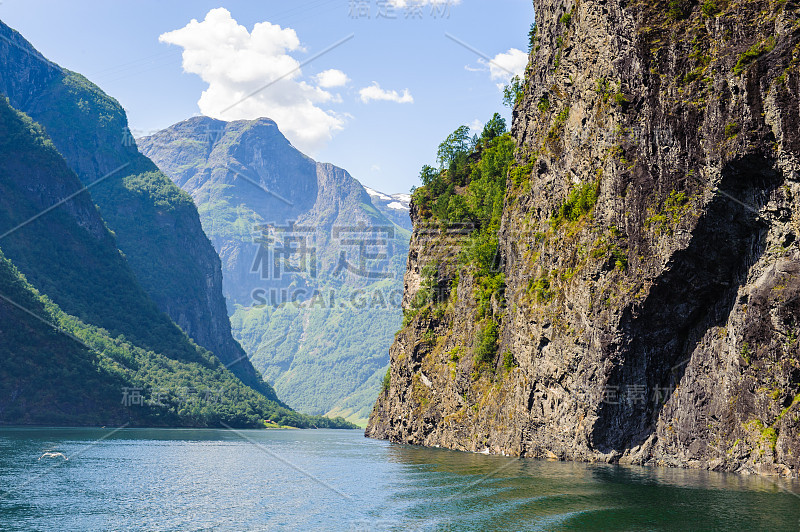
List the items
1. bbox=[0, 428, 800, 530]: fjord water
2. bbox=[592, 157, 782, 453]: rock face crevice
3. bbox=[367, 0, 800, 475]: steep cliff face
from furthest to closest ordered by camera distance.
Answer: bbox=[592, 157, 782, 453]: rock face crevice < bbox=[367, 0, 800, 475]: steep cliff face < bbox=[0, 428, 800, 530]: fjord water

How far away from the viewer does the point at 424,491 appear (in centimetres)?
4706

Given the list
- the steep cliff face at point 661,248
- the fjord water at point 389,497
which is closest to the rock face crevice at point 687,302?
the steep cliff face at point 661,248

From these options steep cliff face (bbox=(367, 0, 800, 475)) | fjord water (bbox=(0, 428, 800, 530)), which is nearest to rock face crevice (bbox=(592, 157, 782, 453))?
steep cliff face (bbox=(367, 0, 800, 475))

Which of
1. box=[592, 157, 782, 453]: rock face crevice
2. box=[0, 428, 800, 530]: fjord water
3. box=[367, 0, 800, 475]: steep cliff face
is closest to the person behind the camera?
box=[0, 428, 800, 530]: fjord water

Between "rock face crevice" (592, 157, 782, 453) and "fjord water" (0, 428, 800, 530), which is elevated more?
"rock face crevice" (592, 157, 782, 453)

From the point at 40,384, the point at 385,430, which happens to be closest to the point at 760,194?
the point at 385,430

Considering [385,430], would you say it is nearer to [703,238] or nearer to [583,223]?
[583,223]

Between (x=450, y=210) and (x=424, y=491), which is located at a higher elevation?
(x=450, y=210)

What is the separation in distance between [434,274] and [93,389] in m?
94.0

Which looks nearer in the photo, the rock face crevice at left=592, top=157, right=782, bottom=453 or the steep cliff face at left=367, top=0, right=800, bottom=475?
the steep cliff face at left=367, top=0, right=800, bottom=475

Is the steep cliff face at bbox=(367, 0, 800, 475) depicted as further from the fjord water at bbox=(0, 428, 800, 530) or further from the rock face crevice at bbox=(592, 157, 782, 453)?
the fjord water at bbox=(0, 428, 800, 530)

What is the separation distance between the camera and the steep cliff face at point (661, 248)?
163 ft

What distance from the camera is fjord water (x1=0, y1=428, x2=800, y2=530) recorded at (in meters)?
35.5

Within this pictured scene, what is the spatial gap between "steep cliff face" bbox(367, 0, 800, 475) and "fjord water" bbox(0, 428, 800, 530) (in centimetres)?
519
